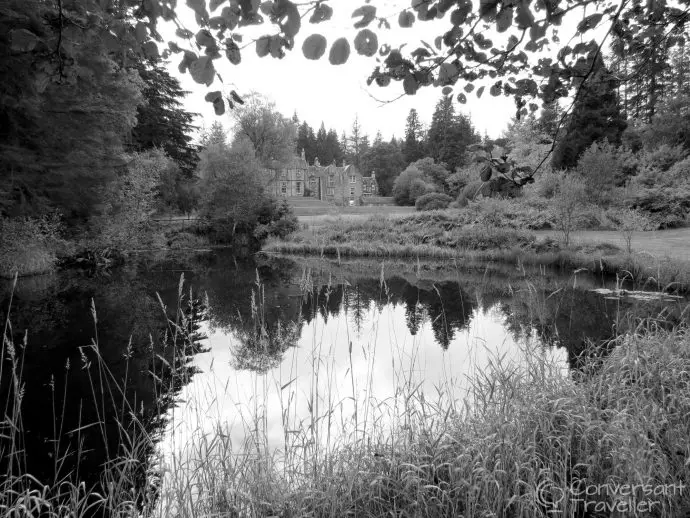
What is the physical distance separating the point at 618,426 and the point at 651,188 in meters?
24.0

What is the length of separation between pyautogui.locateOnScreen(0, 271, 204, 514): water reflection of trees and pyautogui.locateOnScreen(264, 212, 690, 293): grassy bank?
705cm

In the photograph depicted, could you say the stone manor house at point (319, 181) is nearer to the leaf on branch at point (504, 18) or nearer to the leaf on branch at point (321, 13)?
the leaf on branch at point (504, 18)

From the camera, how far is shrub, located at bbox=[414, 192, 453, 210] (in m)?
33.7

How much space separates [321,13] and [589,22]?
178 centimetres

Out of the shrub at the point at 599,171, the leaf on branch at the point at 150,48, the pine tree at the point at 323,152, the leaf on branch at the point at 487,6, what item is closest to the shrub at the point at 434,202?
the shrub at the point at 599,171

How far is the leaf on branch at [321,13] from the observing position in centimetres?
165

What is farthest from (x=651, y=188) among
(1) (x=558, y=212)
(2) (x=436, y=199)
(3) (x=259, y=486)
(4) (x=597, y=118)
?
(3) (x=259, y=486)

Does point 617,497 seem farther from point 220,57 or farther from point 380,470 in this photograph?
point 220,57

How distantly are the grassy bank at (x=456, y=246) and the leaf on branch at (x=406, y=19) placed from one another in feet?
35.5

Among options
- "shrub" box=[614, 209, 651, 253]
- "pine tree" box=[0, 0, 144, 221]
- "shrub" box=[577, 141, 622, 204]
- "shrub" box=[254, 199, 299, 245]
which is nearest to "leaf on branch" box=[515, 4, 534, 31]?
"pine tree" box=[0, 0, 144, 221]

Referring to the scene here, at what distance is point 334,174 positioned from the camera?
57.1 metres

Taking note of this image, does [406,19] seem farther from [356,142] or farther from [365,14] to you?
[356,142]

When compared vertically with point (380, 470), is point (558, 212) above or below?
above

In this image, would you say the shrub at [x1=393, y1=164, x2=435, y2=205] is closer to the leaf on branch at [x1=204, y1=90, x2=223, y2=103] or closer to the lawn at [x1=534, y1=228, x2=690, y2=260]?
the lawn at [x1=534, y1=228, x2=690, y2=260]
